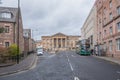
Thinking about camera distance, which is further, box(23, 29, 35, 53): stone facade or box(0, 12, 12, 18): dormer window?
box(23, 29, 35, 53): stone facade

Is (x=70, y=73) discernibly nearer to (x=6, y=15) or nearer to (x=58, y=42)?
(x=6, y=15)

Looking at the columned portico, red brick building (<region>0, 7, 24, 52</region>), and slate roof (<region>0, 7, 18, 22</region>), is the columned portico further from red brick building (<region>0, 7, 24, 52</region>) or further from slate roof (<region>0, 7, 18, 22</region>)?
red brick building (<region>0, 7, 24, 52</region>)

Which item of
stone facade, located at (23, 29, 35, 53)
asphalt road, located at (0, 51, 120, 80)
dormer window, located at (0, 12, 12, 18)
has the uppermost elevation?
dormer window, located at (0, 12, 12, 18)

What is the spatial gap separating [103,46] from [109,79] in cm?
4133

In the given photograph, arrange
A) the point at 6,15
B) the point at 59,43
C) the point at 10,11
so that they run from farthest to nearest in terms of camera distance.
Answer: the point at 59,43 < the point at 10,11 < the point at 6,15

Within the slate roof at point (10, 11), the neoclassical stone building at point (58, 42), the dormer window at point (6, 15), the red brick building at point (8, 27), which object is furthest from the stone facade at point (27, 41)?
the neoclassical stone building at point (58, 42)

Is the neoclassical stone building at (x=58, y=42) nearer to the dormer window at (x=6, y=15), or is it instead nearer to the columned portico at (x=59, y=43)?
the columned portico at (x=59, y=43)

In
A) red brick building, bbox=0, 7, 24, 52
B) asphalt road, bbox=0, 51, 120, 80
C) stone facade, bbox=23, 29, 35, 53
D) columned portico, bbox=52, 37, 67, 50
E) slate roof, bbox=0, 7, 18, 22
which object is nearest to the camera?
asphalt road, bbox=0, 51, 120, 80

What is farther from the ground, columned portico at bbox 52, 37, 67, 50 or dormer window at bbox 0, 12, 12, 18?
dormer window at bbox 0, 12, 12, 18

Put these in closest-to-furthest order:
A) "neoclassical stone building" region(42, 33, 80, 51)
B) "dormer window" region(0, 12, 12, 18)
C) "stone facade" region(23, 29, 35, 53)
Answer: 1. "dormer window" region(0, 12, 12, 18)
2. "stone facade" region(23, 29, 35, 53)
3. "neoclassical stone building" region(42, 33, 80, 51)

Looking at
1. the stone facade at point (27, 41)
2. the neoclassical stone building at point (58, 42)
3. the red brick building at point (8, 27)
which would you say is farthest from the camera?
the neoclassical stone building at point (58, 42)

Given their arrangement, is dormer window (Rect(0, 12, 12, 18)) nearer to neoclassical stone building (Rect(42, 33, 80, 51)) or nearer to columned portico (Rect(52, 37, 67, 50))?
columned portico (Rect(52, 37, 67, 50))

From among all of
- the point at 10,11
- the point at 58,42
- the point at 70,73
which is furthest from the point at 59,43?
the point at 70,73

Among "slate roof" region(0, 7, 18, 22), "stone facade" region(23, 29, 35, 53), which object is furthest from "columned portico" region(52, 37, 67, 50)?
"slate roof" region(0, 7, 18, 22)
